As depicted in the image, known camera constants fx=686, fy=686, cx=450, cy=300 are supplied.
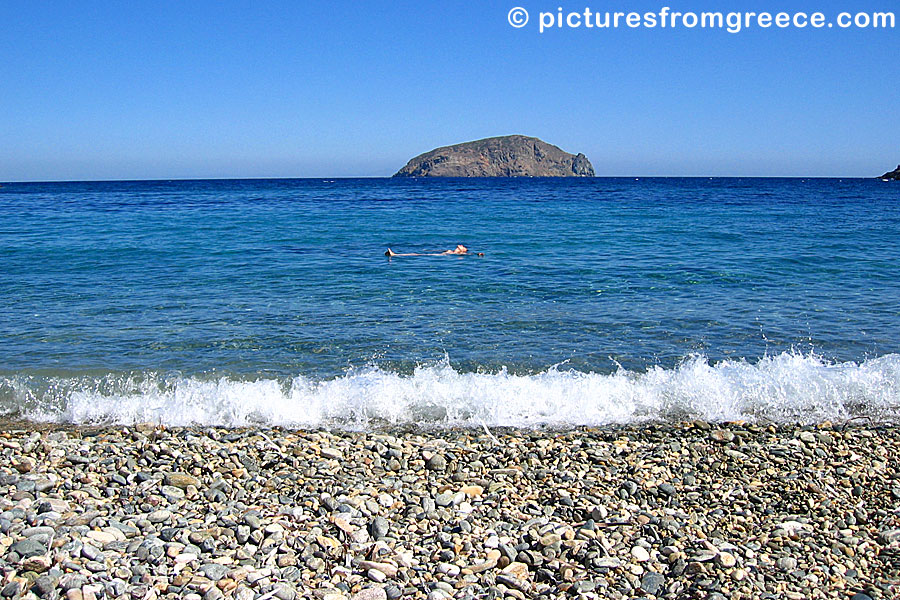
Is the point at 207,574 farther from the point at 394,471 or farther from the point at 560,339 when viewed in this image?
the point at 560,339

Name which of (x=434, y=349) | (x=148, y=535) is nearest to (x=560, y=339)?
(x=434, y=349)

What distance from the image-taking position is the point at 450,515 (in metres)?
4.87

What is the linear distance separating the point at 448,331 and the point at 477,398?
3.07 meters

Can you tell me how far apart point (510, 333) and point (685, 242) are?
43.7 feet

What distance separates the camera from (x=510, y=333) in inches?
413

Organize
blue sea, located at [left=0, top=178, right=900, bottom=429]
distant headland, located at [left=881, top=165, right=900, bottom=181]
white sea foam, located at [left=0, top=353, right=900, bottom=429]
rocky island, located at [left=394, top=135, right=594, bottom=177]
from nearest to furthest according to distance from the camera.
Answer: white sea foam, located at [left=0, top=353, right=900, bottom=429] → blue sea, located at [left=0, top=178, right=900, bottom=429] → distant headland, located at [left=881, top=165, right=900, bottom=181] → rocky island, located at [left=394, top=135, right=594, bottom=177]

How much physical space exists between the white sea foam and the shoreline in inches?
30.1

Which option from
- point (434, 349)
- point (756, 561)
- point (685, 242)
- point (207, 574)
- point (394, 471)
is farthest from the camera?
point (685, 242)

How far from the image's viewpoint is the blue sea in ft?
25.0

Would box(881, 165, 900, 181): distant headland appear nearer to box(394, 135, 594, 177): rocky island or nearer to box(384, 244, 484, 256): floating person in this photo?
box(394, 135, 594, 177): rocky island

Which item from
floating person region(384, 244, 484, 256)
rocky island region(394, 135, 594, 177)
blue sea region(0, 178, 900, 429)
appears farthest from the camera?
rocky island region(394, 135, 594, 177)

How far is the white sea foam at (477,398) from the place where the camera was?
24.3 feet

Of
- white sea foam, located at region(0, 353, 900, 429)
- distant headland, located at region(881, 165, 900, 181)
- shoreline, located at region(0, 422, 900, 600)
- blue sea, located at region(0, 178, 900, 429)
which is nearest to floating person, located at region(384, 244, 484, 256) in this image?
blue sea, located at region(0, 178, 900, 429)

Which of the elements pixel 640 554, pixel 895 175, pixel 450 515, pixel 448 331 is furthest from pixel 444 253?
pixel 895 175
